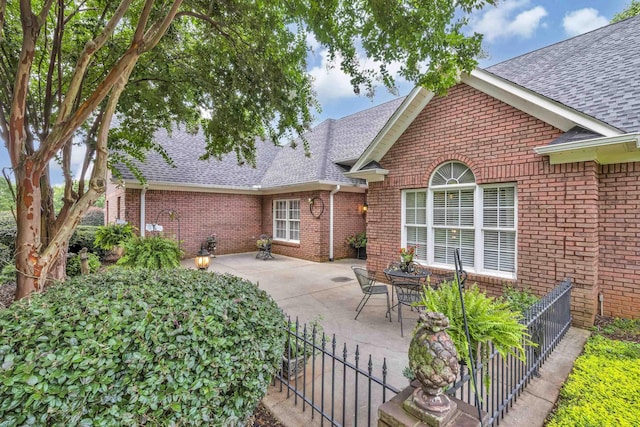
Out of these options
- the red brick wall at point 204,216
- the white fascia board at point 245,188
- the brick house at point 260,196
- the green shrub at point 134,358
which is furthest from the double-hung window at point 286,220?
the green shrub at point 134,358

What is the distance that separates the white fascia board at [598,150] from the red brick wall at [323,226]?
7.15 m

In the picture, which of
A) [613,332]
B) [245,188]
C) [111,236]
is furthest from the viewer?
[245,188]

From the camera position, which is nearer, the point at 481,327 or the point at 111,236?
the point at 481,327

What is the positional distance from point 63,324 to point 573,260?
22.1 ft

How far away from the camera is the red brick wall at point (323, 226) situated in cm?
1083

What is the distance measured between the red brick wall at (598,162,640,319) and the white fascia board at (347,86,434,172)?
362cm

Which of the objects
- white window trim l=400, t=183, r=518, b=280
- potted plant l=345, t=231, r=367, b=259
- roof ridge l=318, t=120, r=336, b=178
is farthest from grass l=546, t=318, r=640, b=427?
roof ridge l=318, t=120, r=336, b=178

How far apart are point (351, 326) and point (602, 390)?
10.1 feet

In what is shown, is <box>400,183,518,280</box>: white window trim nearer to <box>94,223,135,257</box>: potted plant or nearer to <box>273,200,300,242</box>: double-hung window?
<box>273,200,300,242</box>: double-hung window

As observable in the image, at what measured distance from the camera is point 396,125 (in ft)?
23.1

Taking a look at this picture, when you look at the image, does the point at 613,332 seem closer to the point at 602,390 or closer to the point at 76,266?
the point at 602,390

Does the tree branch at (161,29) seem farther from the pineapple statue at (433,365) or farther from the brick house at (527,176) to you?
the brick house at (527,176)

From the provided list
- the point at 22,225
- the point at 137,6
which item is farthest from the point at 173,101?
the point at 22,225

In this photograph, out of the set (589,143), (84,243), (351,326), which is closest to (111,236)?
(84,243)
